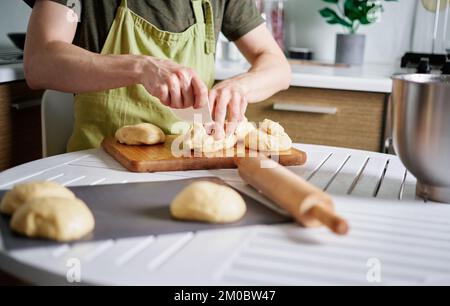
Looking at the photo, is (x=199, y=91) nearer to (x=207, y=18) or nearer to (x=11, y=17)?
(x=207, y=18)

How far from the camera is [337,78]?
1687 mm

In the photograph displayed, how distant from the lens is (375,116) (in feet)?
5.57

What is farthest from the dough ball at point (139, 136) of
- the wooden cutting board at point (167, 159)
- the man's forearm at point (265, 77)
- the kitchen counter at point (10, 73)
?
the kitchen counter at point (10, 73)

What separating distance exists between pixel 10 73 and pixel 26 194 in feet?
3.12

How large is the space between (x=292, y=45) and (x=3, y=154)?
1.28 m

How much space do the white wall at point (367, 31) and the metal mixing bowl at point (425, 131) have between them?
143 cm

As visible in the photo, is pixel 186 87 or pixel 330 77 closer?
pixel 186 87

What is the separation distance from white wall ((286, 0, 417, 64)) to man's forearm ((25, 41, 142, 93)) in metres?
1.35

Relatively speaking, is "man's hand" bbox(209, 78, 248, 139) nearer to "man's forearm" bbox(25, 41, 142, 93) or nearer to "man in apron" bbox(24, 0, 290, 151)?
"man in apron" bbox(24, 0, 290, 151)

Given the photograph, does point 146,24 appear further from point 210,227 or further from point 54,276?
point 54,276

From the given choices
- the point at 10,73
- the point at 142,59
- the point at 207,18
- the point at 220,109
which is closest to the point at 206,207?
the point at 220,109

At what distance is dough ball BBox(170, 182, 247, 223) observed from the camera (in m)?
0.67

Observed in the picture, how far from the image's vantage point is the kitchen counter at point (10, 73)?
150cm
